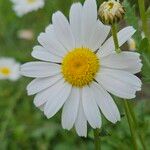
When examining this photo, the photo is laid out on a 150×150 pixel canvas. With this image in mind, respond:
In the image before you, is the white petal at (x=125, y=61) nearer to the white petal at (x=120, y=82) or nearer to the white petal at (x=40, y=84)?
the white petal at (x=120, y=82)

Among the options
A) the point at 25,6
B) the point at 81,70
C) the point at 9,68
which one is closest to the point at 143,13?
the point at 81,70

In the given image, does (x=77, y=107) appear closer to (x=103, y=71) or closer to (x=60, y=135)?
(x=103, y=71)

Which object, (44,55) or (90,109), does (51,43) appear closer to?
(44,55)

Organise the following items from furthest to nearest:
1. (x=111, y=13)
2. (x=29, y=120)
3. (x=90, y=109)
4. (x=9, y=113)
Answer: (x=29, y=120), (x=9, y=113), (x=90, y=109), (x=111, y=13)

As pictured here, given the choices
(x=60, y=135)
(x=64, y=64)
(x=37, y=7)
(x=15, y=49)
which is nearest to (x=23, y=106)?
(x=60, y=135)

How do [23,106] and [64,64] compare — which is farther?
[23,106]

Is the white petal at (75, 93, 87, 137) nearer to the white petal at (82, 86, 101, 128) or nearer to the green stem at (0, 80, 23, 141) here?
the white petal at (82, 86, 101, 128)
